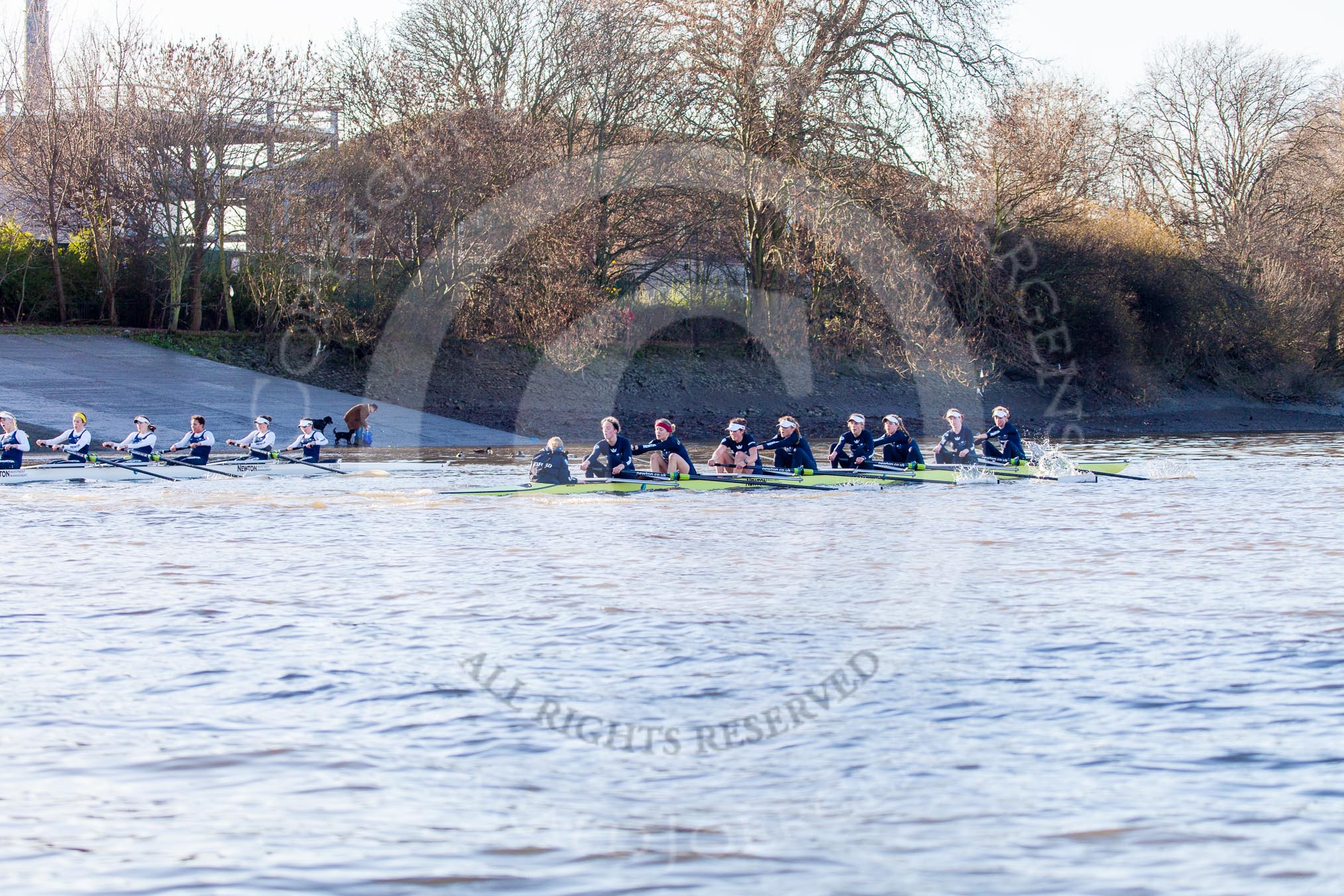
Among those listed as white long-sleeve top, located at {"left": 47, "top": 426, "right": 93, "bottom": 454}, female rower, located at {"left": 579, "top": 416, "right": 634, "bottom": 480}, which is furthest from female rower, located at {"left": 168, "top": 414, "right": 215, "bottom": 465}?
female rower, located at {"left": 579, "top": 416, "right": 634, "bottom": 480}

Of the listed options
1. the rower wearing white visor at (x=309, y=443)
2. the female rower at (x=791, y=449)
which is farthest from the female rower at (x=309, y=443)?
the female rower at (x=791, y=449)

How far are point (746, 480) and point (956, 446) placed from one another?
469 centimetres

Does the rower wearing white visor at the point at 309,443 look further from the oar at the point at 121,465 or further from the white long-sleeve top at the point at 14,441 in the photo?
the white long-sleeve top at the point at 14,441

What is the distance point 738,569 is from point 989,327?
2687 cm

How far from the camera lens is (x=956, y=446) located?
24031mm

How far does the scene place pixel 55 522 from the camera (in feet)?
54.4

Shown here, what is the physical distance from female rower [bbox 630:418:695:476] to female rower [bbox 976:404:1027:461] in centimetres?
587

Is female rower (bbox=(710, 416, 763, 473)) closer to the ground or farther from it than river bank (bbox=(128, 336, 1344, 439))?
closer to the ground

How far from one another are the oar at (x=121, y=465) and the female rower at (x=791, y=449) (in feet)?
31.0

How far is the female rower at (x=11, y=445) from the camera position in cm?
2128

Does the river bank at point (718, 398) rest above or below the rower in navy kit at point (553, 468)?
above

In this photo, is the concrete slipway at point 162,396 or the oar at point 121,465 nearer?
the oar at point 121,465

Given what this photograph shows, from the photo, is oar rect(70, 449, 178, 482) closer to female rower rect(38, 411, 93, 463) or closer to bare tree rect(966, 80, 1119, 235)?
female rower rect(38, 411, 93, 463)

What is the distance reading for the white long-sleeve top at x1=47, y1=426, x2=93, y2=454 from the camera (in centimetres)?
2227
